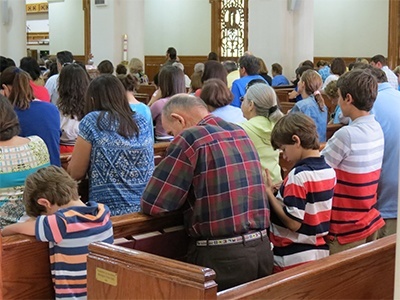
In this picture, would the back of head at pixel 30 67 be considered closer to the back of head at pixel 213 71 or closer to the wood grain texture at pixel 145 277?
the back of head at pixel 213 71

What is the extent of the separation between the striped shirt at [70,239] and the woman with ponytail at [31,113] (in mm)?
1616

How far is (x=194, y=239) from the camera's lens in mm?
3000

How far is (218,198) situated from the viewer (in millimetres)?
2887

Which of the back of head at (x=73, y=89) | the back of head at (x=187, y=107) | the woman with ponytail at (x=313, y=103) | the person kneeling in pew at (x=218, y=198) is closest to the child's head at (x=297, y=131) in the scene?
the person kneeling in pew at (x=218, y=198)

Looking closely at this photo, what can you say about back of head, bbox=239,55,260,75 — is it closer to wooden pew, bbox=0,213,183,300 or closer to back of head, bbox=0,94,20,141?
back of head, bbox=0,94,20,141

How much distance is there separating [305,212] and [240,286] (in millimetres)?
1031

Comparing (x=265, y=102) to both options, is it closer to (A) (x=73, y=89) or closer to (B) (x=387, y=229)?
(B) (x=387, y=229)

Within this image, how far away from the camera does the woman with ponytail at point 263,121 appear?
13.4ft

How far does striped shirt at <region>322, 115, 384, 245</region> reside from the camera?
3410 millimetres

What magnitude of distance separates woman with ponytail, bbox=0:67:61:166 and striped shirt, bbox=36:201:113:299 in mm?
1616

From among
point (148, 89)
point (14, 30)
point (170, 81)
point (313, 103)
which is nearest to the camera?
point (313, 103)

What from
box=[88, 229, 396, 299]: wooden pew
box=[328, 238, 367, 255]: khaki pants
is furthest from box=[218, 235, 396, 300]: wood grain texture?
box=[328, 238, 367, 255]: khaki pants

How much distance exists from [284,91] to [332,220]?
6.74 m

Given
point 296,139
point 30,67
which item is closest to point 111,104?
point 296,139
